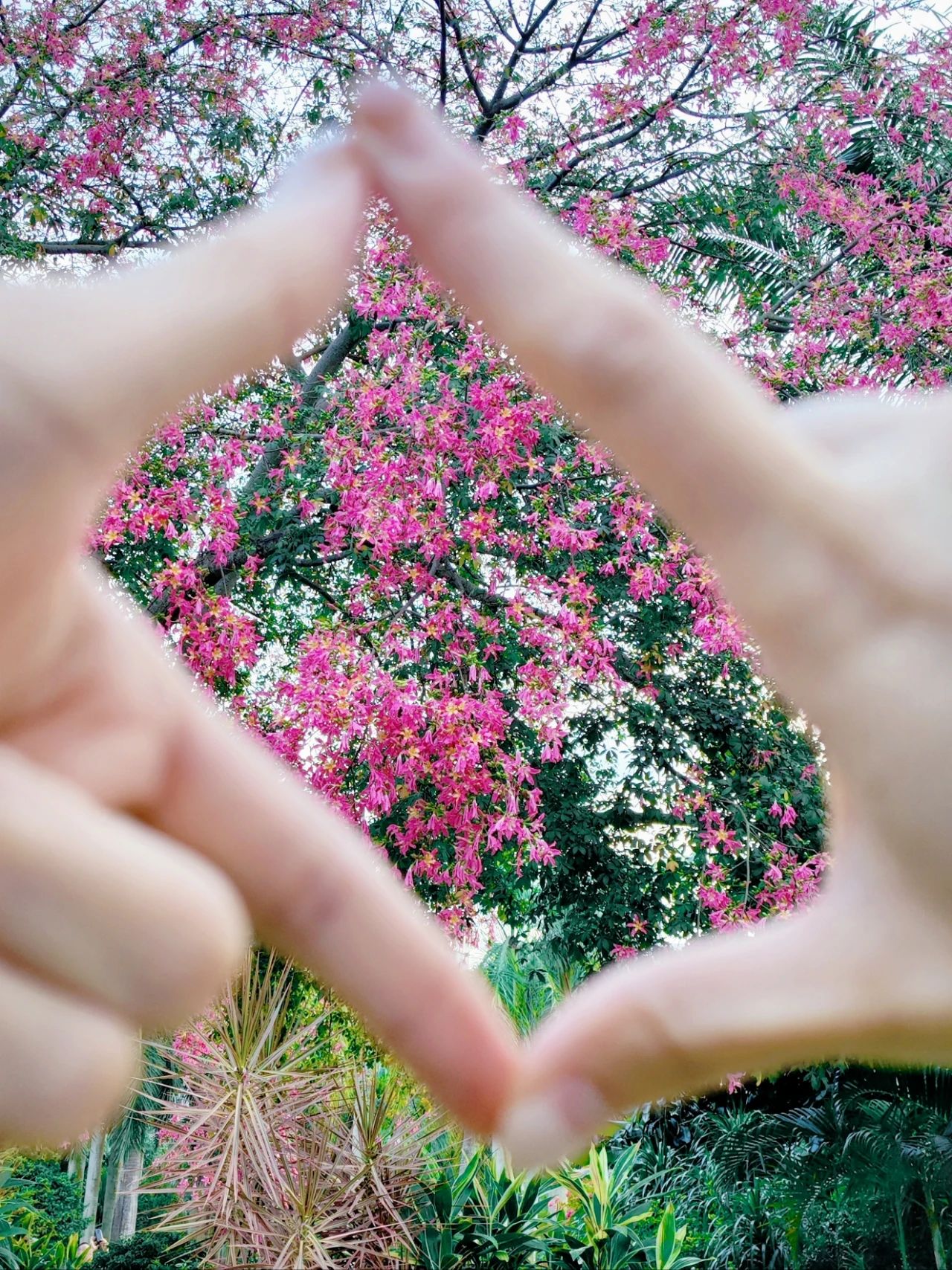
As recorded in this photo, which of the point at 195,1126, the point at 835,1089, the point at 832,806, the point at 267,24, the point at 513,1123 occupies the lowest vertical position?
the point at 513,1123

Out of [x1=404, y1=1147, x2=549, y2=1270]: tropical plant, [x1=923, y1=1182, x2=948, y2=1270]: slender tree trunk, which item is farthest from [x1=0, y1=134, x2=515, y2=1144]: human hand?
[x1=923, y1=1182, x2=948, y2=1270]: slender tree trunk

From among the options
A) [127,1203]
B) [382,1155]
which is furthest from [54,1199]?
[382,1155]

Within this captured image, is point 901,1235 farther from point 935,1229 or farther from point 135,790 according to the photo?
point 135,790

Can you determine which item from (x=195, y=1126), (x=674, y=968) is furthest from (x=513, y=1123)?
(x=195, y=1126)

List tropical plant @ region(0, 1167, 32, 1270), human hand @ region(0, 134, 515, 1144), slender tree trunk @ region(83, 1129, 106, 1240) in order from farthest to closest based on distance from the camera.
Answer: slender tree trunk @ region(83, 1129, 106, 1240)
tropical plant @ region(0, 1167, 32, 1270)
human hand @ region(0, 134, 515, 1144)

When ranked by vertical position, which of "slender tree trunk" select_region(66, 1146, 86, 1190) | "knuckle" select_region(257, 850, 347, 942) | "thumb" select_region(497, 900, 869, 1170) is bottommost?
"thumb" select_region(497, 900, 869, 1170)

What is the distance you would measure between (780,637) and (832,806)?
11 centimetres

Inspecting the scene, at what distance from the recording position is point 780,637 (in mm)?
448

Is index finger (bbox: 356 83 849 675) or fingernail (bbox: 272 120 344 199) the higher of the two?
fingernail (bbox: 272 120 344 199)

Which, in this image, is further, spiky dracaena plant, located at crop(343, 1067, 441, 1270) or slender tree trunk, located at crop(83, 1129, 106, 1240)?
slender tree trunk, located at crop(83, 1129, 106, 1240)

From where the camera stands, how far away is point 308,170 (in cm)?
52

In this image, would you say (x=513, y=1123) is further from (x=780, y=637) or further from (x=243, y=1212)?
(x=243, y=1212)

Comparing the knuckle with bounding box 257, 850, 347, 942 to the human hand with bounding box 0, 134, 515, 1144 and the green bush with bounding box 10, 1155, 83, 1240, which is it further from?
the green bush with bounding box 10, 1155, 83, 1240

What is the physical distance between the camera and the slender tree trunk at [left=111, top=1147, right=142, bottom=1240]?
8.24 metres
